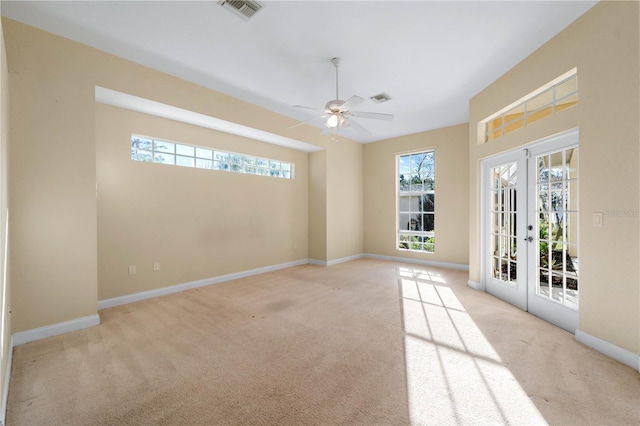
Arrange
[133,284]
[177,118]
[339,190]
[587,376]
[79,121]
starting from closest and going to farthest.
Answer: [587,376] < [79,121] < [133,284] < [177,118] < [339,190]

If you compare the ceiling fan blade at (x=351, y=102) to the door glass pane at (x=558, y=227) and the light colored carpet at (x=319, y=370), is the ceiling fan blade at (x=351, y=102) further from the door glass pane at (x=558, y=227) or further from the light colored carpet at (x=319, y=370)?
the light colored carpet at (x=319, y=370)

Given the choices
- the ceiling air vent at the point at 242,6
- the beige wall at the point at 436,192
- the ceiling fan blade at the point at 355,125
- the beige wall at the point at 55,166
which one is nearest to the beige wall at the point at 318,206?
the beige wall at the point at 436,192

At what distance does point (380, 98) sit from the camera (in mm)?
4410

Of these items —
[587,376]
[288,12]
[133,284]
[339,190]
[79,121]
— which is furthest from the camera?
[339,190]

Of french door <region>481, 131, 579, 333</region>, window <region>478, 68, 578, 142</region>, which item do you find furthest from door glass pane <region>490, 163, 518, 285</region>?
window <region>478, 68, 578, 142</region>

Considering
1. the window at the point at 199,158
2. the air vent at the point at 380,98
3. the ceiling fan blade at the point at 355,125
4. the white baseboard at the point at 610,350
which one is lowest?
the white baseboard at the point at 610,350

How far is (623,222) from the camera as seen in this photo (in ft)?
7.46

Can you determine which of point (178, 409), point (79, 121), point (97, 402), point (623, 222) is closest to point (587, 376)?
point (623, 222)

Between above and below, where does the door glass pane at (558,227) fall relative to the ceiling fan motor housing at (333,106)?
below

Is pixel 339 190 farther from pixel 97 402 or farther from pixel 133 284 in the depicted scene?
pixel 97 402

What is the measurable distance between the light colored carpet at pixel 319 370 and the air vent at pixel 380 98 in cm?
307

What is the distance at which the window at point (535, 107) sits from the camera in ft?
9.62

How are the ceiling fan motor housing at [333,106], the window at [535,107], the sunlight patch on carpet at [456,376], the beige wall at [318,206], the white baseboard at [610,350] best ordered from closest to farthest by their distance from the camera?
the sunlight patch on carpet at [456,376]
the white baseboard at [610,350]
the window at [535,107]
the ceiling fan motor housing at [333,106]
the beige wall at [318,206]

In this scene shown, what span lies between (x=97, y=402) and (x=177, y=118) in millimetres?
3525
